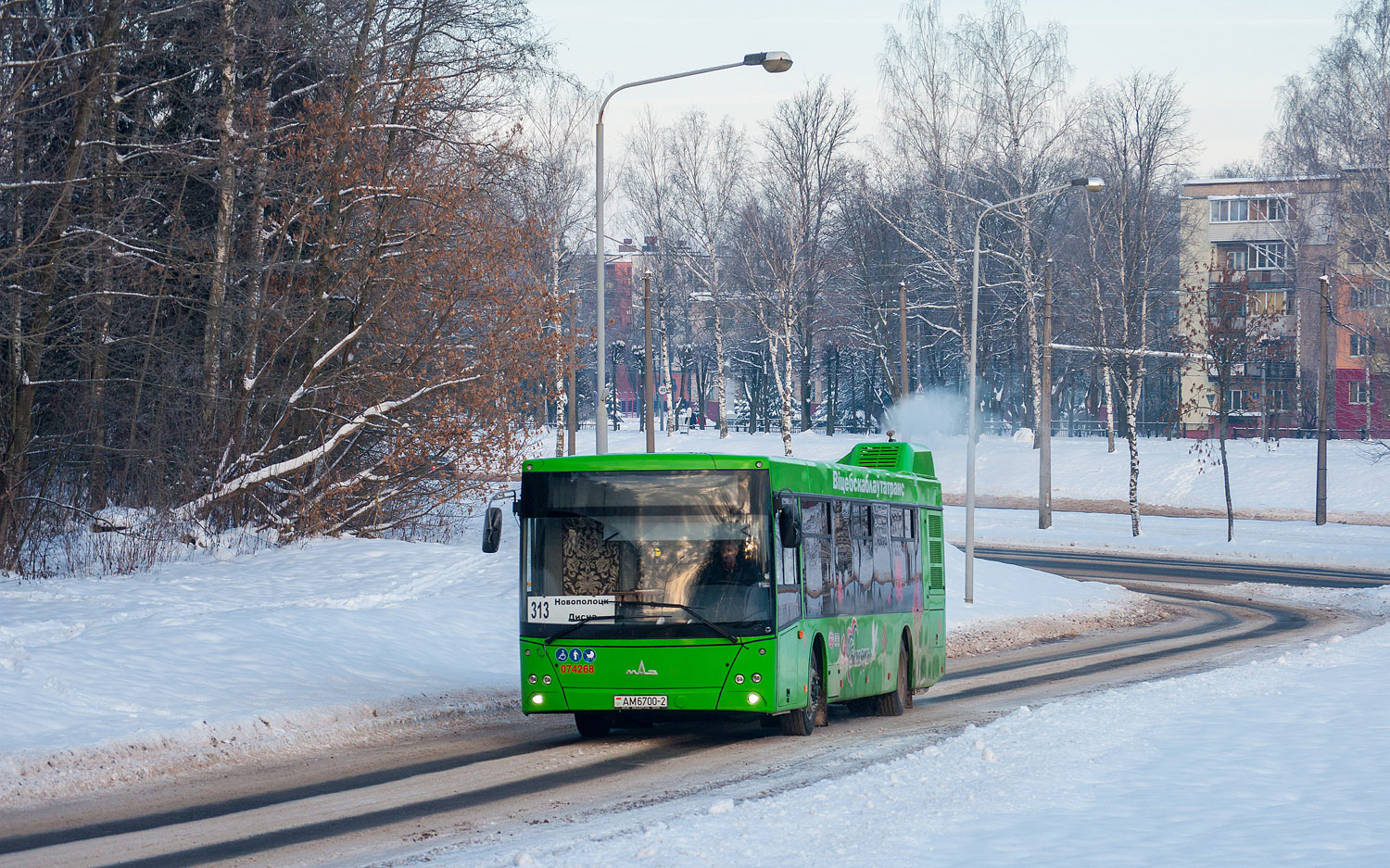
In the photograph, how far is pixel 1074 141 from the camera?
63531mm

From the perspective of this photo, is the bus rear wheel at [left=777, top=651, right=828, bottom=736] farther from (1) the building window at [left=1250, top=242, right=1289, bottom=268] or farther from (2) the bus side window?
(1) the building window at [left=1250, top=242, right=1289, bottom=268]

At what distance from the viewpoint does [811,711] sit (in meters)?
14.9

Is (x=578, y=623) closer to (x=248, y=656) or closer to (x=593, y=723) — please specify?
(x=593, y=723)

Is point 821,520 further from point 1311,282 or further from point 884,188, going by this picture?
point 1311,282

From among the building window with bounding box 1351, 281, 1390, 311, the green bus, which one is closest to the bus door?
the green bus

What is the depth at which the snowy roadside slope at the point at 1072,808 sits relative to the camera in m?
8.05

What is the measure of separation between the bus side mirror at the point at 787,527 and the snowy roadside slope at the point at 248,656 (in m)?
4.02

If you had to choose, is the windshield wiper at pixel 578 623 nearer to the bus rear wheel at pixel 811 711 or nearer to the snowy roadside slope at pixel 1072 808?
the bus rear wheel at pixel 811 711

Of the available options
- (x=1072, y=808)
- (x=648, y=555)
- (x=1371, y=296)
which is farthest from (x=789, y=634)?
(x=1371, y=296)

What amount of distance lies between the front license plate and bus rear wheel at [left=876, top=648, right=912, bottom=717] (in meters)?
4.70

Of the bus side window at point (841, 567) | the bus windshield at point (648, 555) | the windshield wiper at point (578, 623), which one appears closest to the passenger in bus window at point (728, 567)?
the bus windshield at point (648, 555)

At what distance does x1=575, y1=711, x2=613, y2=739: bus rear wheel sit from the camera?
1452 cm

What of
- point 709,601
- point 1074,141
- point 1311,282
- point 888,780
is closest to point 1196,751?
point 888,780

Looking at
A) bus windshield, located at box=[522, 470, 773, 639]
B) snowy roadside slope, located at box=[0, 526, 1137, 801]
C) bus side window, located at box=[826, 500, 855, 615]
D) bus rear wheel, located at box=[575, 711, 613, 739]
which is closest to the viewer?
snowy roadside slope, located at box=[0, 526, 1137, 801]
